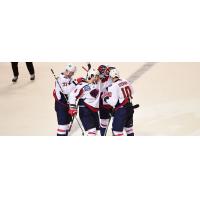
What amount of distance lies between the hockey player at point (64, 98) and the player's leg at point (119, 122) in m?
0.35

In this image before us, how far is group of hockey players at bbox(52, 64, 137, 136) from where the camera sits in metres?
4.63

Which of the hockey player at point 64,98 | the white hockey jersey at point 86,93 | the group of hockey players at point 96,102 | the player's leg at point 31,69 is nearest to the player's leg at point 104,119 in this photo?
the group of hockey players at point 96,102

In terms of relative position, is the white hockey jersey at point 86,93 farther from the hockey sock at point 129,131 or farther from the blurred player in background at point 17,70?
the blurred player in background at point 17,70

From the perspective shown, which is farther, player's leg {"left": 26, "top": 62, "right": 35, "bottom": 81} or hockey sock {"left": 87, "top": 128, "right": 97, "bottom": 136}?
player's leg {"left": 26, "top": 62, "right": 35, "bottom": 81}

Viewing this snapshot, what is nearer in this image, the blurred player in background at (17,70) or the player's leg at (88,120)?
the player's leg at (88,120)

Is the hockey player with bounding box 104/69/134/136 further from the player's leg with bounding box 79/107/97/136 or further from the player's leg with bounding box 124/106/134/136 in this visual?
the player's leg with bounding box 79/107/97/136

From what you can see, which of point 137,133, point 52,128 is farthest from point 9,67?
point 137,133

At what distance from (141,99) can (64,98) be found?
2.01 feet

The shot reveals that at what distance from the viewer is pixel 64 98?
15.4 ft

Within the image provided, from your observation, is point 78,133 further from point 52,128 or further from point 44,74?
point 44,74

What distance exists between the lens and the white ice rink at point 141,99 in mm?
4660

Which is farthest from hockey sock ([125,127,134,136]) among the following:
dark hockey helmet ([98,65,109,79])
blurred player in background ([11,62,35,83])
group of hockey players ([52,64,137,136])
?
blurred player in background ([11,62,35,83])

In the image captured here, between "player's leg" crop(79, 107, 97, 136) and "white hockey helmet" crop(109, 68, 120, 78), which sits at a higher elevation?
"white hockey helmet" crop(109, 68, 120, 78)

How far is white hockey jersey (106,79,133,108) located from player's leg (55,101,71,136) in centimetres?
34
